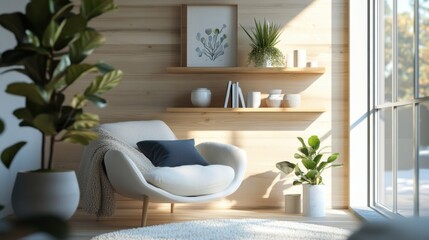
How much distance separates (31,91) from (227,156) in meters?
2.40

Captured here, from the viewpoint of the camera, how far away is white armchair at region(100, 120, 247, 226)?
3.82 meters

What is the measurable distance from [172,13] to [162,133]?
3.44 ft

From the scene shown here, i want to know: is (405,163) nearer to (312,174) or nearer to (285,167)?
(312,174)

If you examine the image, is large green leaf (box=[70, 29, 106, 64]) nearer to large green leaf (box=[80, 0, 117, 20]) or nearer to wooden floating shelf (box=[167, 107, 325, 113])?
large green leaf (box=[80, 0, 117, 20])

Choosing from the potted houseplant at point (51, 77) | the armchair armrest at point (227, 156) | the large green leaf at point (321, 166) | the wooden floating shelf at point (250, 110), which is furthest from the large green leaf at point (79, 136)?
the large green leaf at point (321, 166)

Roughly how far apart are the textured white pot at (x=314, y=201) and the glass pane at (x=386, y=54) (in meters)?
0.83

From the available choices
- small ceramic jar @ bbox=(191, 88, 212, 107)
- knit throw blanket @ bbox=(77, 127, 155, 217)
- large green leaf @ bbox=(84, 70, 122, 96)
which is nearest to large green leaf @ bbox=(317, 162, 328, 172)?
small ceramic jar @ bbox=(191, 88, 212, 107)

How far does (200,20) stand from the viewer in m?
5.00

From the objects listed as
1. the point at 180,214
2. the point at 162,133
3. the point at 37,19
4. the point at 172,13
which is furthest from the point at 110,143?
the point at 37,19

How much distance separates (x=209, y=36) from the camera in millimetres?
4992

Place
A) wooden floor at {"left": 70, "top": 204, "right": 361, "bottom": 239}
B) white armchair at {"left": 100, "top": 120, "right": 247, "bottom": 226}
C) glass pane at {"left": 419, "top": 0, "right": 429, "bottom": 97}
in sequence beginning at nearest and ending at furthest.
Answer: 1. glass pane at {"left": 419, "top": 0, "right": 429, "bottom": 97}
2. white armchair at {"left": 100, "top": 120, "right": 247, "bottom": 226}
3. wooden floor at {"left": 70, "top": 204, "right": 361, "bottom": 239}

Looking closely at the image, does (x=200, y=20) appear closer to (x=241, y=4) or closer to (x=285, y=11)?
(x=241, y=4)

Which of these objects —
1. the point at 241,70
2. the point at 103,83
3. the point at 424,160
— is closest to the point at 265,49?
the point at 241,70

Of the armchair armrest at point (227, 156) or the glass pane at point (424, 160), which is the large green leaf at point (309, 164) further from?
the glass pane at point (424, 160)
